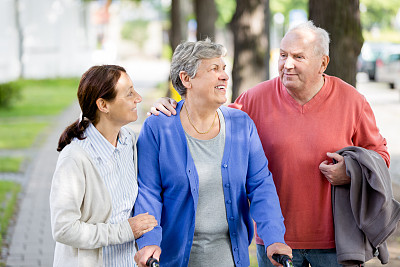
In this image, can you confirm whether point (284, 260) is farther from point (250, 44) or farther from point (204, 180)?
point (250, 44)

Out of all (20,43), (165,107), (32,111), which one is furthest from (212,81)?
(20,43)

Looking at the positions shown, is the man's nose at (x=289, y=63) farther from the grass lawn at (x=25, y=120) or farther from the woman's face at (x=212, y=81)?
the grass lawn at (x=25, y=120)

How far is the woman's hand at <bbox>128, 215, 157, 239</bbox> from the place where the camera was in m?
3.18

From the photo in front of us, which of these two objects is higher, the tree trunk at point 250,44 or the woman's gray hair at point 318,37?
the woman's gray hair at point 318,37

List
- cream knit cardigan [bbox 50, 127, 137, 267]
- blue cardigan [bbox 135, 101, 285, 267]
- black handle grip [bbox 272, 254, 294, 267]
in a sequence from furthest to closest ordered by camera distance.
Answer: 1. blue cardigan [bbox 135, 101, 285, 267]
2. black handle grip [bbox 272, 254, 294, 267]
3. cream knit cardigan [bbox 50, 127, 137, 267]

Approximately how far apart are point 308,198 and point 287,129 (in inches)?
16.0

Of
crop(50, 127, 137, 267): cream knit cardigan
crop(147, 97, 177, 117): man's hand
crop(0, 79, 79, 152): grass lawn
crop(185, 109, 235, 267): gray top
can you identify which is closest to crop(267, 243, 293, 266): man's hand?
crop(185, 109, 235, 267): gray top

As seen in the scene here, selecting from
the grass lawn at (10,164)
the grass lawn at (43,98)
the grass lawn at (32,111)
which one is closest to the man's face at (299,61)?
the grass lawn at (10,164)

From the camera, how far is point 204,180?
10.9ft

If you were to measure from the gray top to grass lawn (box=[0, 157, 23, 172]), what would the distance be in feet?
29.4

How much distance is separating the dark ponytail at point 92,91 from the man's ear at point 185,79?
1.19ft

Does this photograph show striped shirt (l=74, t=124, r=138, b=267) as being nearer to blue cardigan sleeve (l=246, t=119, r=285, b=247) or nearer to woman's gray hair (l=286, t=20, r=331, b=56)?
blue cardigan sleeve (l=246, t=119, r=285, b=247)

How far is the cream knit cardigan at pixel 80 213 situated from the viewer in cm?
299

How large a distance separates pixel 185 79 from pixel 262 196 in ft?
2.42
